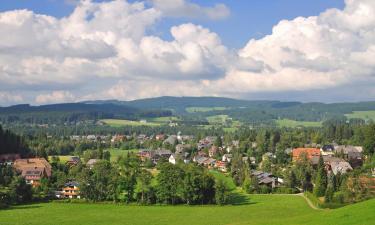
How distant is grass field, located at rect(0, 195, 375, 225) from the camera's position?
52969mm

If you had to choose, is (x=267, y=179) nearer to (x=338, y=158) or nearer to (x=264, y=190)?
(x=264, y=190)

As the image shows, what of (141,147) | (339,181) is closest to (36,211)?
(339,181)

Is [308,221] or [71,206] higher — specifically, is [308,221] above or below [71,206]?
above

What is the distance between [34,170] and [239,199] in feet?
134

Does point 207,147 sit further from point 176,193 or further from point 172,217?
point 172,217

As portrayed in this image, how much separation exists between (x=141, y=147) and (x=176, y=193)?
106024 millimetres

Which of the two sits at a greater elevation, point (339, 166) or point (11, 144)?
point (11, 144)

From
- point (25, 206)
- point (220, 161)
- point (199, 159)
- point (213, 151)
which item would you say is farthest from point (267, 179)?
point (213, 151)

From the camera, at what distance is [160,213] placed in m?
59.9

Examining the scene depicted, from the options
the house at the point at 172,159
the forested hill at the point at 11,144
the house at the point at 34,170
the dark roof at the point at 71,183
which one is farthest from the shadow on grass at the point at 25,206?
the house at the point at 172,159

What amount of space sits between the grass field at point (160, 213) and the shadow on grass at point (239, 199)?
15cm

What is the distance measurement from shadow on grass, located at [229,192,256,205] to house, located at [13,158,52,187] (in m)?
33.8

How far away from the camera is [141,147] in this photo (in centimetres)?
17275

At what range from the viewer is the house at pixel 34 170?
86688 millimetres
